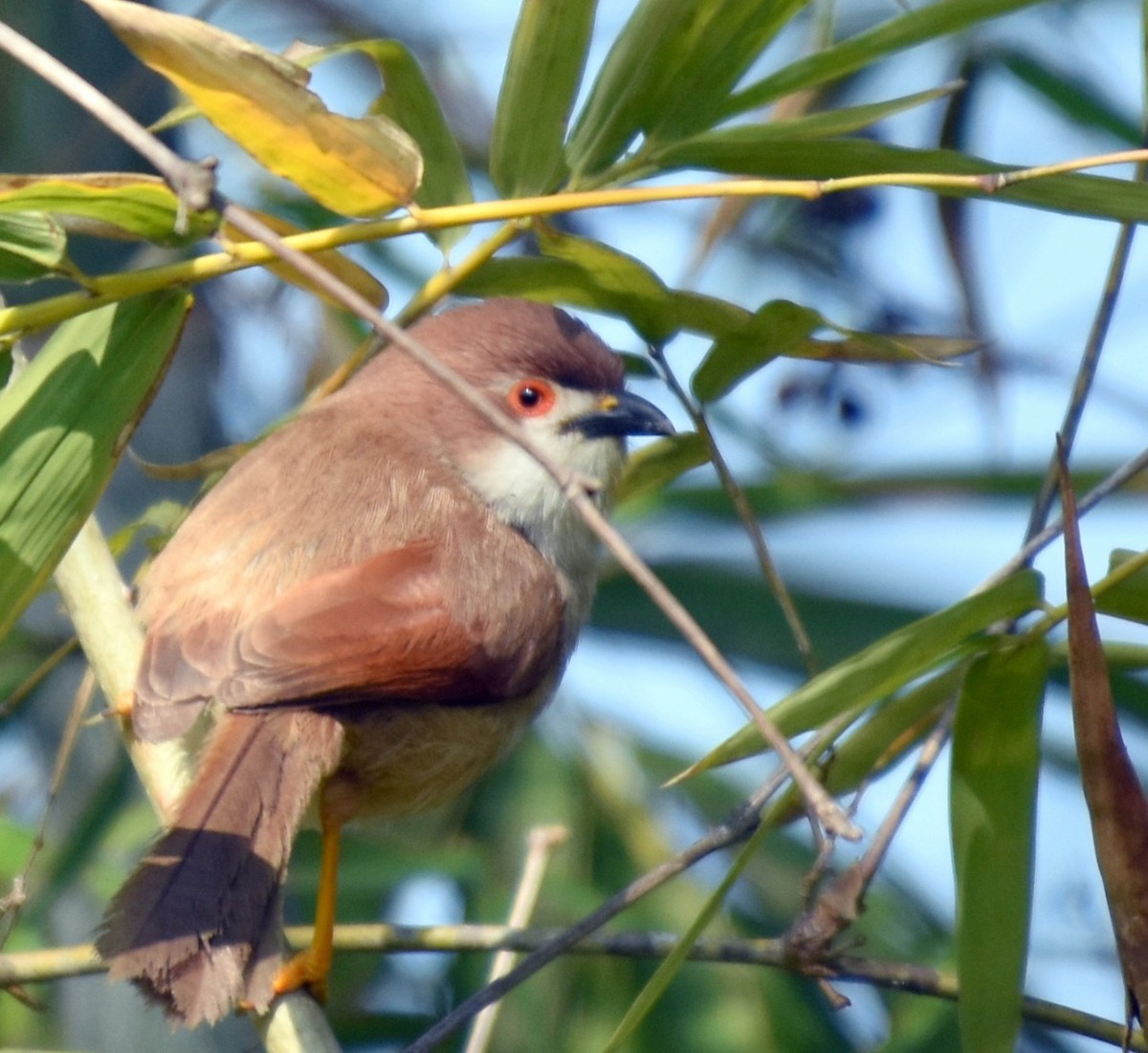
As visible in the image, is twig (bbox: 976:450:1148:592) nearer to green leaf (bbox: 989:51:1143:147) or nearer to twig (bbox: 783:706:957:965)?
twig (bbox: 783:706:957:965)

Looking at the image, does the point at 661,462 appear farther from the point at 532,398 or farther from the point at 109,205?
the point at 109,205

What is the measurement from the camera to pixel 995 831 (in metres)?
2.41

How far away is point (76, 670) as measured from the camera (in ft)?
14.8

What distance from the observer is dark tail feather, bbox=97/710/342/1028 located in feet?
8.18

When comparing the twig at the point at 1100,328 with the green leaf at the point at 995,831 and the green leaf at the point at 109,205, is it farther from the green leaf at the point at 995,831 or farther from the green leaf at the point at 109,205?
the green leaf at the point at 109,205

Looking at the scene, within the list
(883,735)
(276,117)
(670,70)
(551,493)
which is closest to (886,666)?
(883,735)

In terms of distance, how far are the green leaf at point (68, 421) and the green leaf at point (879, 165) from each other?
83cm

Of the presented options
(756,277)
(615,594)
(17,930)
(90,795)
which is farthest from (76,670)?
(756,277)

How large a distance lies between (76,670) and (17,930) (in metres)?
0.78

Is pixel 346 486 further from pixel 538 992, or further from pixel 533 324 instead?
pixel 538 992

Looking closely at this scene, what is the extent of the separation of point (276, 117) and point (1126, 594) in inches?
54.1

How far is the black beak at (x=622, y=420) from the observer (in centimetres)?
381

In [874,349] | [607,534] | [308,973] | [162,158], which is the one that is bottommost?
[308,973]

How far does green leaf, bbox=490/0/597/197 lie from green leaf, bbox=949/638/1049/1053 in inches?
40.0
